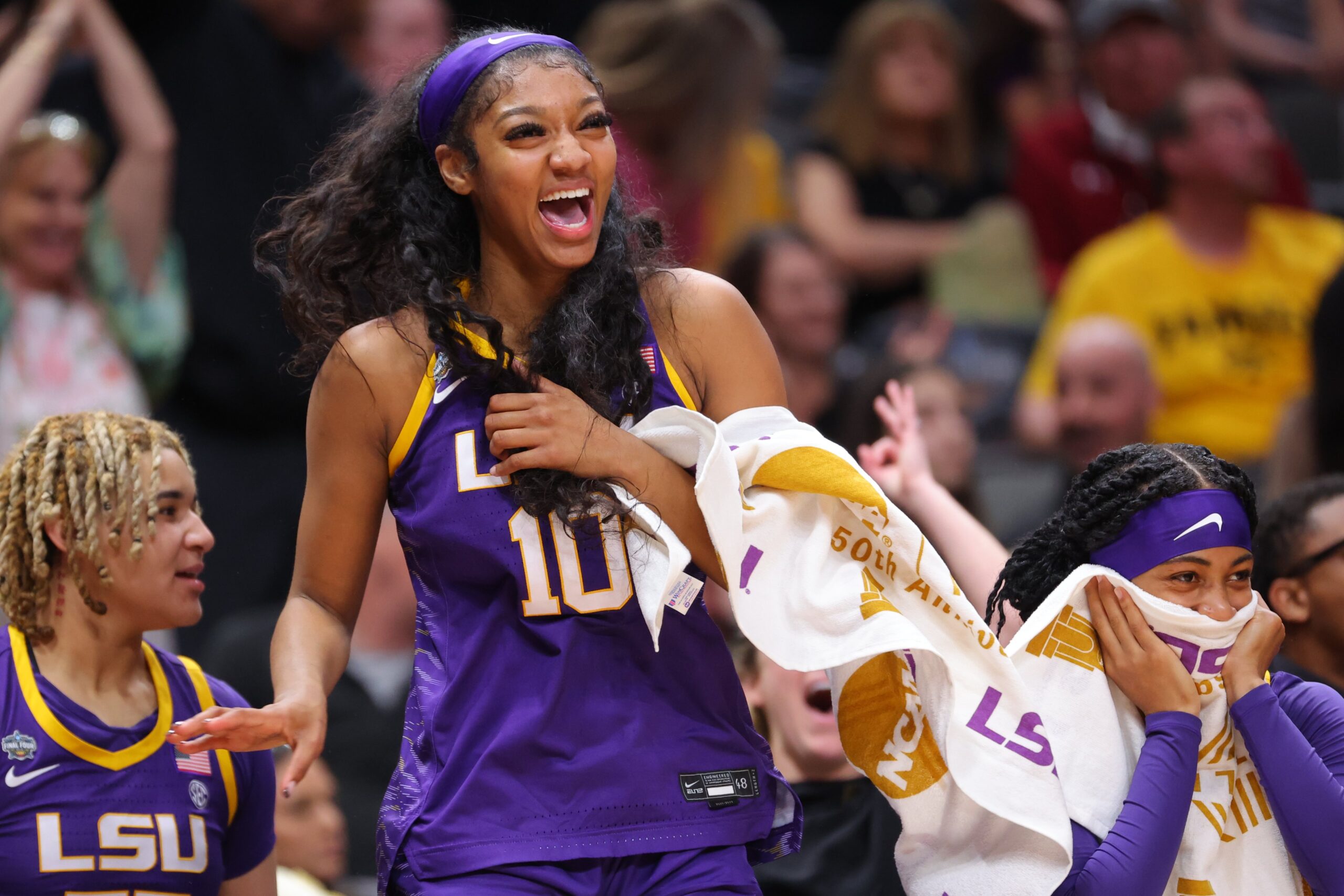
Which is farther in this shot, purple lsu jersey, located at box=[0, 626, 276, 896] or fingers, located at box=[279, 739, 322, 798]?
purple lsu jersey, located at box=[0, 626, 276, 896]

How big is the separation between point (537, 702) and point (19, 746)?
1.00 metres

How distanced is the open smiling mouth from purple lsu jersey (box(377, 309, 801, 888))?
23cm

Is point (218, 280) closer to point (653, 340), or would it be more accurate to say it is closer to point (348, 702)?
point (348, 702)

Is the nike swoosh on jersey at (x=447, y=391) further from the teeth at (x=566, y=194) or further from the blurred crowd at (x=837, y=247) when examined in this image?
the blurred crowd at (x=837, y=247)

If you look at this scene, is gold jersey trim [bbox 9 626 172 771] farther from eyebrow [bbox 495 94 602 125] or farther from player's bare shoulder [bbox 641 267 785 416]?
eyebrow [bbox 495 94 602 125]

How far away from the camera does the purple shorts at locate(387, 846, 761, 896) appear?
7.98ft

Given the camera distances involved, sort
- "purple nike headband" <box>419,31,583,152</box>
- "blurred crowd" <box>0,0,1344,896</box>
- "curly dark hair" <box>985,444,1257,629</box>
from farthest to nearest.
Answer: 1. "blurred crowd" <box>0,0,1344,896</box>
2. "curly dark hair" <box>985,444,1257,629</box>
3. "purple nike headband" <box>419,31,583,152</box>

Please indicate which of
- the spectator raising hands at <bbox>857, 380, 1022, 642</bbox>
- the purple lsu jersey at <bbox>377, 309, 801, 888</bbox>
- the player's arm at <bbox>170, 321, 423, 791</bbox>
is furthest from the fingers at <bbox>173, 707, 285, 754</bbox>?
the spectator raising hands at <bbox>857, 380, 1022, 642</bbox>

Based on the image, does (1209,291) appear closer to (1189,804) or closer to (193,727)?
(1189,804)

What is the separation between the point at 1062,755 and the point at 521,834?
885 millimetres

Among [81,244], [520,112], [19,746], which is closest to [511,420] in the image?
[520,112]

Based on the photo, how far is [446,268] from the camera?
2.78m

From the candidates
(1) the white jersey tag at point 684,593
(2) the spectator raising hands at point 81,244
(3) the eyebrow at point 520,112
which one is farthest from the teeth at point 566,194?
(2) the spectator raising hands at point 81,244

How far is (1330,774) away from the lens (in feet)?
8.87
